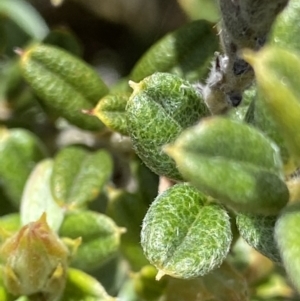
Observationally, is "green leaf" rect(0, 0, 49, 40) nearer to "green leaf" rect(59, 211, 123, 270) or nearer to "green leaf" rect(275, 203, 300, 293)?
"green leaf" rect(59, 211, 123, 270)

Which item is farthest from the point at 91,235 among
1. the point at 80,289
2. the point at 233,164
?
the point at 233,164

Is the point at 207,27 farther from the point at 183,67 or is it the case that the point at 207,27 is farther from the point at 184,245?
the point at 184,245

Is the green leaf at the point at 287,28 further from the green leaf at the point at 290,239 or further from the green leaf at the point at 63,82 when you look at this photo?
the green leaf at the point at 63,82

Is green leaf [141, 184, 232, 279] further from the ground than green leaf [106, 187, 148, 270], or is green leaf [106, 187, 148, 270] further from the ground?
green leaf [141, 184, 232, 279]

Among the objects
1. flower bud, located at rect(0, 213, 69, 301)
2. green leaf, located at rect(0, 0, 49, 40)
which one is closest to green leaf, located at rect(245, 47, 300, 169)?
flower bud, located at rect(0, 213, 69, 301)

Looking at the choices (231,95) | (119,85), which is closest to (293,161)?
(231,95)

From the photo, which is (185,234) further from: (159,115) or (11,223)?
(11,223)

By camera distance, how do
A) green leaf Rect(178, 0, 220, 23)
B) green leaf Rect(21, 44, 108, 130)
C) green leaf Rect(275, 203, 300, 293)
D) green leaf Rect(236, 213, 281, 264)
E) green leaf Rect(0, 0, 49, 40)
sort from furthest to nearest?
green leaf Rect(0, 0, 49, 40), green leaf Rect(178, 0, 220, 23), green leaf Rect(21, 44, 108, 130), green leaf Rect(236, 213, 281, 264), green leaf Rect(275, 203, 300, 293)
